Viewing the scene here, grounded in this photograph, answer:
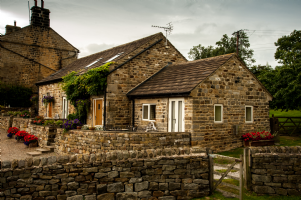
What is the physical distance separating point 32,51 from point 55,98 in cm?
1052

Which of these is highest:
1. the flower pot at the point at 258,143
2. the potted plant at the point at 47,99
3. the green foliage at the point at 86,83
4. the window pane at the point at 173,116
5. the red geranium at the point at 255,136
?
the green foliage at the point at 86,83

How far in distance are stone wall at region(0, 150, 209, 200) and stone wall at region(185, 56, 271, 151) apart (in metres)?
5.36

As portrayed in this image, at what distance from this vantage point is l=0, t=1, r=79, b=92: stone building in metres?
29.0

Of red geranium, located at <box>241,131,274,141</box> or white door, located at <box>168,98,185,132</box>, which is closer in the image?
white door, located at <box>168,98,185,132</box>

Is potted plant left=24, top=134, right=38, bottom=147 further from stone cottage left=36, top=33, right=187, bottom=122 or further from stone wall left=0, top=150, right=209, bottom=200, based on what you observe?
stone wall left=0, top=150, right=209, bottom=200

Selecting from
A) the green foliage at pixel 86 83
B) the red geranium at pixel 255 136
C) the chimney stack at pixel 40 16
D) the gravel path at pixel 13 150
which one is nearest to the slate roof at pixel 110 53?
the green foliage at pixel 86 83

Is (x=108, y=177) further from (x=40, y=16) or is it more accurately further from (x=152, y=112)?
(x=40, y=16)

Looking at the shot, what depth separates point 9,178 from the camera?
5.85m

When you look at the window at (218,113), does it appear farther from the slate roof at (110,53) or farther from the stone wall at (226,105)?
the slate roof at (110,53)

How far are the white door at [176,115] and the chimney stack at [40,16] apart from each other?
24514 mm

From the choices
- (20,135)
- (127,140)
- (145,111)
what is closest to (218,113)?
(145,111)

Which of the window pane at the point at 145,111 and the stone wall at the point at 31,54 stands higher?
the stone wall at the point at 31,54

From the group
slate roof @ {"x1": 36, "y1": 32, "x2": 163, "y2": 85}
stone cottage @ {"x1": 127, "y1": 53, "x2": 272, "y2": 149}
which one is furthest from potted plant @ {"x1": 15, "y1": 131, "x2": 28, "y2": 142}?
stone cottage @ {"x1": 127, "y1": 53, "x2": 272, "y2": 149}

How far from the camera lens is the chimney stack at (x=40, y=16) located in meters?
30.6
